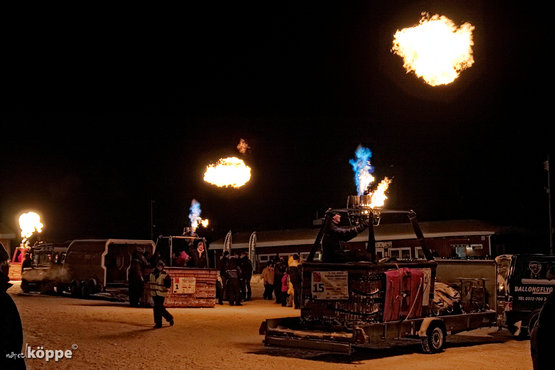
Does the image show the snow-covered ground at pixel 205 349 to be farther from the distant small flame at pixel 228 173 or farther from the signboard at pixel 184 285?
the distant small flame at pixel 228 173

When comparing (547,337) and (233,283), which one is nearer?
(547,337)

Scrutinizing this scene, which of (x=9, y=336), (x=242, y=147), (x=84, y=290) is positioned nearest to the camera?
(x=9, y=336)

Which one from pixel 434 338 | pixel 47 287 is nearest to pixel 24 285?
pixel 47 287

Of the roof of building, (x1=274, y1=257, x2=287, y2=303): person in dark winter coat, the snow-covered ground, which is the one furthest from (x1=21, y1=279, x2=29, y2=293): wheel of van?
the roof of building

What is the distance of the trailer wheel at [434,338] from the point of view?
495 inches

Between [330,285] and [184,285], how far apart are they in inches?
424

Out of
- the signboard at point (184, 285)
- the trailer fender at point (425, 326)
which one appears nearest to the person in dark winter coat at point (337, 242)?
the trailer fender at point (425, 326)

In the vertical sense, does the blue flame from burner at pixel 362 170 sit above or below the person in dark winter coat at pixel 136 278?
above

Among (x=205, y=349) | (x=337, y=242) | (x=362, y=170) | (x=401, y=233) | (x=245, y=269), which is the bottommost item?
(x=205, y=349)

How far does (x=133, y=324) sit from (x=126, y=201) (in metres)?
69.4

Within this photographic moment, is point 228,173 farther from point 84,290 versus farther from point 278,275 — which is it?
point 84,290

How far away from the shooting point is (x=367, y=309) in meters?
11.8

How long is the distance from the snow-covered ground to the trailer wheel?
148 mm

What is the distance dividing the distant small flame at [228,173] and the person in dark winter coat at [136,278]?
14514 millimetres
